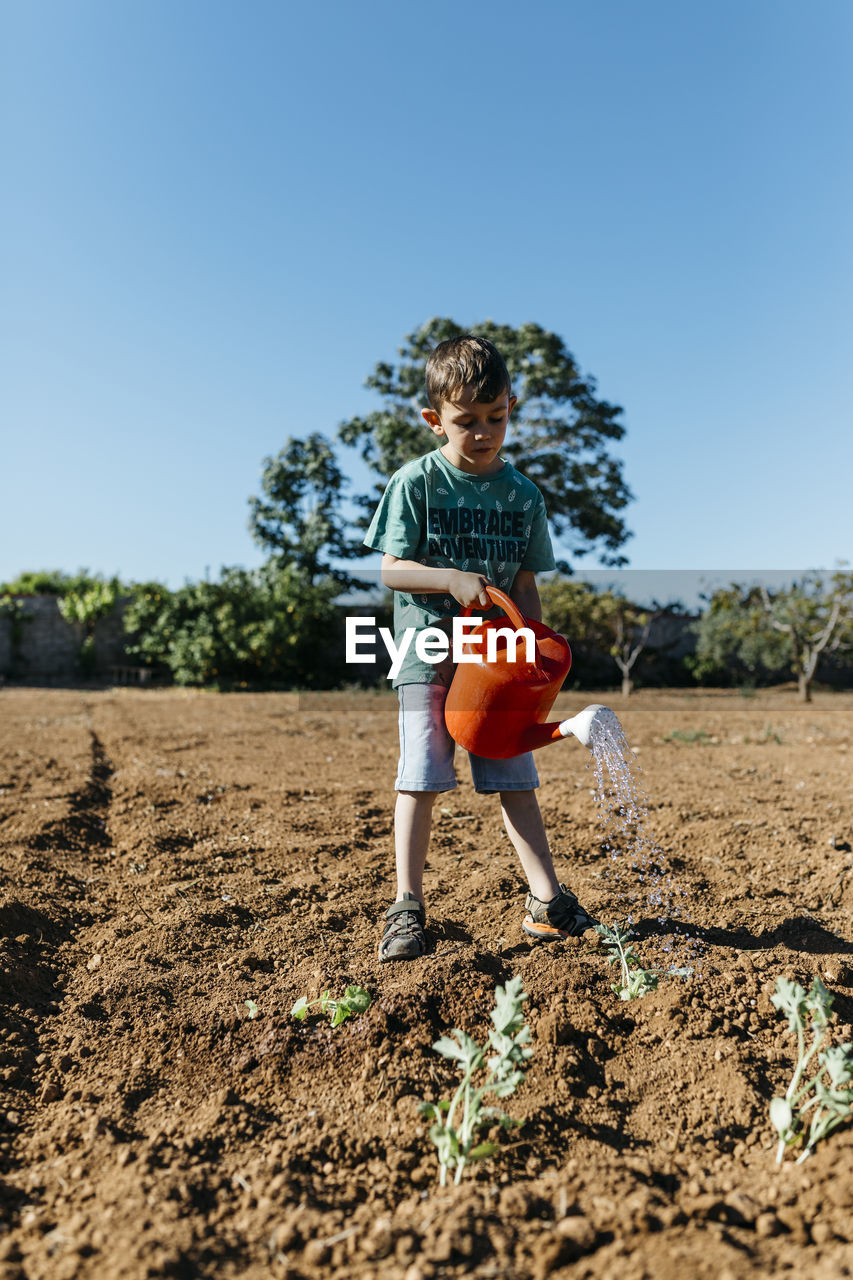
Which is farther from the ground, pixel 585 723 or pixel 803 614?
pixel 803 614

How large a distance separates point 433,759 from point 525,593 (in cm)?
57

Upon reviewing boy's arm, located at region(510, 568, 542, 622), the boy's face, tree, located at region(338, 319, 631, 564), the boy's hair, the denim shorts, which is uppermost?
tree, located at region(338, 319, 631, 564)

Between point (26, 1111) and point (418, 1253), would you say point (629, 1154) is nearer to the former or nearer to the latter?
point (418, 1253)

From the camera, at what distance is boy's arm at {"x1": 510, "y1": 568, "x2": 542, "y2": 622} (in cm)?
245

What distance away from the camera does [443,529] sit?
236 centimetres

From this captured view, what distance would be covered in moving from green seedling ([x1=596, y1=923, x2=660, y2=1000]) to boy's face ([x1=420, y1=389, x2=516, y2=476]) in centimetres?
126

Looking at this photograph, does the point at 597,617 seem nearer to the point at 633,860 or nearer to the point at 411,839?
the point at 633,860

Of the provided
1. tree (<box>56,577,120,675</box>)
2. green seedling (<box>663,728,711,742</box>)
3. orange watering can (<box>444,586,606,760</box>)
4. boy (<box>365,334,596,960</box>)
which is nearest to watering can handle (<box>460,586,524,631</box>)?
orange watering can (<box>444,586,606,760</box>)

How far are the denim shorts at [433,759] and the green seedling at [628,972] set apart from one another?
0.45 m

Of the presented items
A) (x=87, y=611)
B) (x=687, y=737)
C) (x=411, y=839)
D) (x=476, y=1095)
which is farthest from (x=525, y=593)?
(x=87, y=611)

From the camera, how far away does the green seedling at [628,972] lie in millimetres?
1950

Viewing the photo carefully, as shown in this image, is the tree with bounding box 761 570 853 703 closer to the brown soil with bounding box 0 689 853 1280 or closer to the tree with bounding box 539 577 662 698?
the tree with bounding box 539 577 662 698

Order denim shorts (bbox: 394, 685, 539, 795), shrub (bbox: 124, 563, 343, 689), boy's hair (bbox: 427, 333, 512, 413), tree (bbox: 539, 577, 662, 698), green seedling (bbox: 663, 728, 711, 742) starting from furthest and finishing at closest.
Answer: shrub (bbox: 124, 563, 343, 689), tree (bbox: 539, 577, 662, 698), green seedling (bbox: 663, 728, 711, 742), denim shorts (bbox: 394, 685, 539, 795), boy's hair (bbox: 427, 333, 512, 413)

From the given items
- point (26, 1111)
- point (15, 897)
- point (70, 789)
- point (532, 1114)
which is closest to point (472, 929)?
point (532, 1114)
